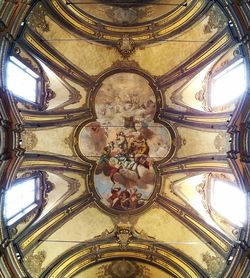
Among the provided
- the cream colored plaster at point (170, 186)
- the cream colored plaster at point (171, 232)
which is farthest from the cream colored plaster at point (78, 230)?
the cream colored plaster at point (170, 186)

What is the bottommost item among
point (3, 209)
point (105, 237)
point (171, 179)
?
point (3, 209)

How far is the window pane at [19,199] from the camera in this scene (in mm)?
15938

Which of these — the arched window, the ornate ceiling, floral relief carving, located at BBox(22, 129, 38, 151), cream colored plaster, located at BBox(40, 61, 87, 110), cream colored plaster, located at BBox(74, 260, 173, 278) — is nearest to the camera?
the ornate ceiling

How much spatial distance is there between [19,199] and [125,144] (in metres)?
5.00

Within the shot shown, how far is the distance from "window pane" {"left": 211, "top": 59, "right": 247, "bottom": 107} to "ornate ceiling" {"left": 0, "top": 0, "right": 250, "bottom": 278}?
0.83 ft

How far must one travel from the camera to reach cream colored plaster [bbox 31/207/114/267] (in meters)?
17.9

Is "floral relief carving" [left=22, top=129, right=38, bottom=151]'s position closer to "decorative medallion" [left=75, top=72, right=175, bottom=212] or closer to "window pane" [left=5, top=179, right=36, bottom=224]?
"window pane" [left=5, top=179, right=36, bottom=224]

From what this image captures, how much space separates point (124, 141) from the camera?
62.8 ft

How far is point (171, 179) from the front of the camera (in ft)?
62.3

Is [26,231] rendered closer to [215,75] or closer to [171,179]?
[171,179]

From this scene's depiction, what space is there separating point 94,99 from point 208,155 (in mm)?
5045

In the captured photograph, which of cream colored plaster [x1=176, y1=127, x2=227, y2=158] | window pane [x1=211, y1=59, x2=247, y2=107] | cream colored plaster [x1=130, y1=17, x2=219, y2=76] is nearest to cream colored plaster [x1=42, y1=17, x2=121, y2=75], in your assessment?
cream colored plaster [x1=130, y1=17, x2=219, y2=76]

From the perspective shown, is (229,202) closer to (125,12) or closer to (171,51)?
(171,51)

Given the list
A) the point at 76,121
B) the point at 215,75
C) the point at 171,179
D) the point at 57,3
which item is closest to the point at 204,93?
the point at 215,75
